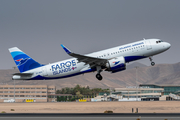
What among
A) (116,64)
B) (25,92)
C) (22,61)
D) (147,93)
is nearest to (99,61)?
(116,64)

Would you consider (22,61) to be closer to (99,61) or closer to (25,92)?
(99,61)

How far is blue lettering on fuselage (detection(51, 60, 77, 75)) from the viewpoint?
5238 centimetres

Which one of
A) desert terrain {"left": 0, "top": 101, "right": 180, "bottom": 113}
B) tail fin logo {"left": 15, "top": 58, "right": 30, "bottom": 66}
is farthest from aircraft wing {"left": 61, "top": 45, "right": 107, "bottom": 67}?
desert terrain {"left": 0, "top": 101, "right": 180, "bottom": 113}

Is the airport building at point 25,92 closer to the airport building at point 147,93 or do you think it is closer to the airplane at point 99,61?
the airport building at point 147,93

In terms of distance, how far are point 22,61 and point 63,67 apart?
968 cm

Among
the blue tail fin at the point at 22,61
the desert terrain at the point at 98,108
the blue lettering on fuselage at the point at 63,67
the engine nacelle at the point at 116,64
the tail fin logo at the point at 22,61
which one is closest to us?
the engine nacelle at the point at 116,64

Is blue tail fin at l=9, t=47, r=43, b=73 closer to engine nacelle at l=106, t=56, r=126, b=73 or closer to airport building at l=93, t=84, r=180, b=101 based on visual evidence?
engine nacelle at l=106, t=56, r=126, b=73

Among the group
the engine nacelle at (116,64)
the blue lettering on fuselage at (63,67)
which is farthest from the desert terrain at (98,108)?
the engine nacelle at (116,64)

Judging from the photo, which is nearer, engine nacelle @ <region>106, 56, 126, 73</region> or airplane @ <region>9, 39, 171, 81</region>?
engine nacelle @ <region>106, 56, 126, 73</region>

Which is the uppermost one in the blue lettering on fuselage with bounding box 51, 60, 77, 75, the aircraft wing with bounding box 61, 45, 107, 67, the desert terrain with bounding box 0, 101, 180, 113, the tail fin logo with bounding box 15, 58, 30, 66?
the tail fin logo with bounding box 15, 58, 30, 66

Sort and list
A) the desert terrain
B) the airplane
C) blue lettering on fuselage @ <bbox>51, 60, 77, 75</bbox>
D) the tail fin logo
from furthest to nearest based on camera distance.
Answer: the desert terrain
the tail fin logo
blue lettering on fuselage @ <bbox>51, 60, 77, 75</bbox>
the airplane

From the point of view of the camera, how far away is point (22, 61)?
2238 inches

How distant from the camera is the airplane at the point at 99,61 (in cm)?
5012

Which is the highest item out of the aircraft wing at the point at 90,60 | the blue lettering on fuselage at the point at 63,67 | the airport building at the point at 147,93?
the aircraft wing at the point at 90,60
